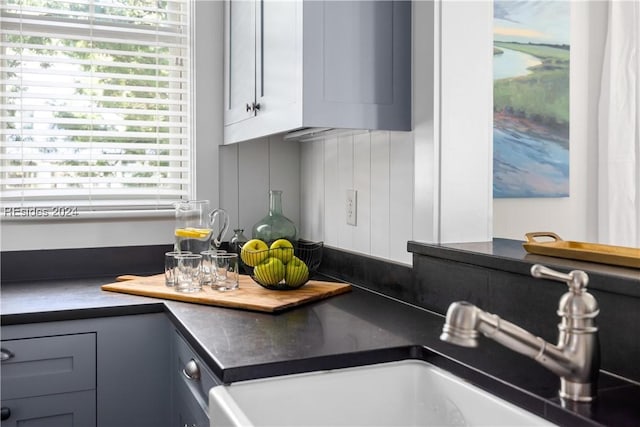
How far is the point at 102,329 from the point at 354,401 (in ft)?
2.76

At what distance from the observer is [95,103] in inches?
91.9

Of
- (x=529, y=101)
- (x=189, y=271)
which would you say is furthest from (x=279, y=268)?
(x=529, y=101)

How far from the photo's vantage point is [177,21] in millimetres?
2473

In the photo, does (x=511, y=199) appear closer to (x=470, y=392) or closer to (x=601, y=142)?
(x=601, y=142)

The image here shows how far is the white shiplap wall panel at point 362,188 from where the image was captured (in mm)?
1983

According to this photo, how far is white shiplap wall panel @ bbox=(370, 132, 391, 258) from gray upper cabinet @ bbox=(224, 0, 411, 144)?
0.20 m

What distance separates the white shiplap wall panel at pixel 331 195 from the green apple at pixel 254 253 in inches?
13.7

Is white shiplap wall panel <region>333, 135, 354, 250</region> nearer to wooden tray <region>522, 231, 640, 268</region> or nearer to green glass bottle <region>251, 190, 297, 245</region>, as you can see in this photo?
green glass bottle <region>251, 190, 297, 245</region>

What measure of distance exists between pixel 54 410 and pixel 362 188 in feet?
3.63

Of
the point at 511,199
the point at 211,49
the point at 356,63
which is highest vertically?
the point at 211,49

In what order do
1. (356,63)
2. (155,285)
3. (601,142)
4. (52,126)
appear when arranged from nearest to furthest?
(356,63), (155,285), (52,126), (601,142)

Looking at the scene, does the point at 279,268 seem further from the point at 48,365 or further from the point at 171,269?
the point at 48,365

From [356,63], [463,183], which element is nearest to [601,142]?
[463,183]

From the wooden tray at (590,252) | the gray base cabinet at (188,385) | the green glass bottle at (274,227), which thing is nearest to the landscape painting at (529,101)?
the green glass bottle at (274,227)
